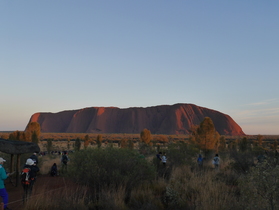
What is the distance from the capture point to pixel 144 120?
147 metres

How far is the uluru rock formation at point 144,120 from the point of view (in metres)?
138

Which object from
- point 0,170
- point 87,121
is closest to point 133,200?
point 0,170

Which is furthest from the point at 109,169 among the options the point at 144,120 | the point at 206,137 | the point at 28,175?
the point at 144,120

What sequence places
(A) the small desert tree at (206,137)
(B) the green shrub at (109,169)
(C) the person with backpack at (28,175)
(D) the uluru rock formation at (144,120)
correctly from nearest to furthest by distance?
(C) the person with backpack at (28,175)
(B) the green shrub at (109,169)
(A) the small desert tree at (206,137)
(D) the uluru rock formation at (144,120)

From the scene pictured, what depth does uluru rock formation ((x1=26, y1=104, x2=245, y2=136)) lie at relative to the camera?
138 m

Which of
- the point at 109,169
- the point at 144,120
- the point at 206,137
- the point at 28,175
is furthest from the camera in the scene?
the point at 144,120

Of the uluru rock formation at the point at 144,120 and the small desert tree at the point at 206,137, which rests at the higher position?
the uluru rock formation at the point at 144,120

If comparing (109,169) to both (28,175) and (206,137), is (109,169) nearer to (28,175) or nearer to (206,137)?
(28,175)

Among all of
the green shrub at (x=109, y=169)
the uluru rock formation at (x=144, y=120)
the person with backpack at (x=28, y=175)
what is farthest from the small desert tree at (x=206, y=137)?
the uluru rock formation at (x=144, y=120)

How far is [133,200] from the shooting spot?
8578 mm

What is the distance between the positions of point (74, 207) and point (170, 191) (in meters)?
3.09

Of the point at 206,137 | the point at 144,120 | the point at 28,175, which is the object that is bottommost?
the point at 28,175

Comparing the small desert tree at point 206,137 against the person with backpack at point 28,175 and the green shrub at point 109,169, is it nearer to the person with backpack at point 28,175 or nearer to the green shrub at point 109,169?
the green shrub at point 109,169

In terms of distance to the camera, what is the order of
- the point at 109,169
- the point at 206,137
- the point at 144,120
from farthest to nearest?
1. the point at 144,120
2. the point at 206,137
3. the point at 109,169
